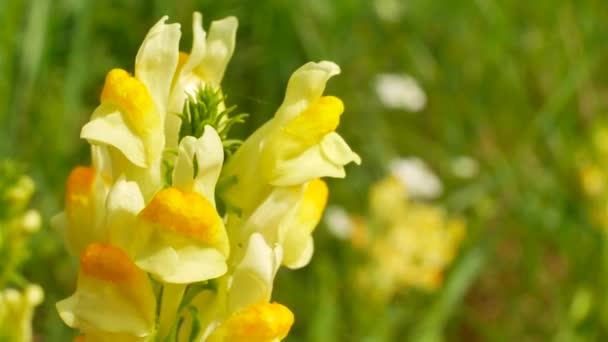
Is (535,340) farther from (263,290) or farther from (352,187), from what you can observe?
(263,290)

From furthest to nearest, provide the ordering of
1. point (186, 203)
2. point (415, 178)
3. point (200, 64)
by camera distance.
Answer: point (415, 178) → point (200, 64) → point (186, 203)

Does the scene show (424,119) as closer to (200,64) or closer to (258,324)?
(200,64)

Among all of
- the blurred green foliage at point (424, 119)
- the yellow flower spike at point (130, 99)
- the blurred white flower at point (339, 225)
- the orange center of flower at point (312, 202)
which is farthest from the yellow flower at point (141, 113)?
the blurred white flower at point (339, 225)

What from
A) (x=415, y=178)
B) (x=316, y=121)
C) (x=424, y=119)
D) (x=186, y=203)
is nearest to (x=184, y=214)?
(x=186, y=203)

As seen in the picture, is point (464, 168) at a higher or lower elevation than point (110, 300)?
higher

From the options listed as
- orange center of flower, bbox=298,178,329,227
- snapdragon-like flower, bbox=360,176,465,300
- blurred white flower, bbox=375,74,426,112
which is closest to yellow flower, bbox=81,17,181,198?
orange center of flower, bbox=298,178,329,227

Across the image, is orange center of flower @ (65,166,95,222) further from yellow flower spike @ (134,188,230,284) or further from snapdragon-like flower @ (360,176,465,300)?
snapdragon-like flower @ (360,176,465,300)

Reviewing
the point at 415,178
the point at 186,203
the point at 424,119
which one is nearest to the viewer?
the point at 186,203

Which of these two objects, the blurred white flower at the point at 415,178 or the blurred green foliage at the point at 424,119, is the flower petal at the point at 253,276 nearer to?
the blurred green foliage at the point at 424,119
